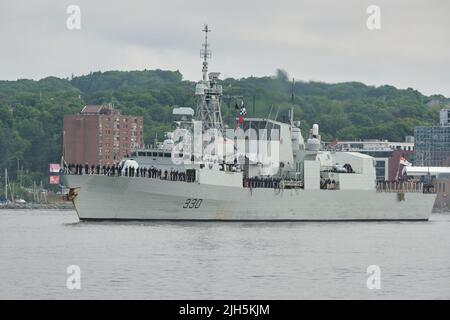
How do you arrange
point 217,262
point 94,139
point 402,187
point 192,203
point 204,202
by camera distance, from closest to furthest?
point 217,262, point 192,203, point 204,202, point 402,187, point 94,139

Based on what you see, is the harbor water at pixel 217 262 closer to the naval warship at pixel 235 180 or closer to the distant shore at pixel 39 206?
the naval warship at pixel 235 180

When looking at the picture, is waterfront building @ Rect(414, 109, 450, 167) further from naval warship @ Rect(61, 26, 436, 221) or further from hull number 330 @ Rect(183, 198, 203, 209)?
hull number 330 @ Rect(183, 198, 203, 209)

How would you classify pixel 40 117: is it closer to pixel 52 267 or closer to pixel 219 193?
pixel 219 193

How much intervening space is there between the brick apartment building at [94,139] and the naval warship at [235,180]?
66457 millimetres

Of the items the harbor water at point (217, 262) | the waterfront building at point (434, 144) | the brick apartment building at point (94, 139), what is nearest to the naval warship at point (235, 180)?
the harbor water at point (217, 262)

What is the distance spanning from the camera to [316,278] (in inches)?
1921

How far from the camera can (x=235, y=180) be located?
266 ft

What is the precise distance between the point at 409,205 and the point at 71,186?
3048 centimetres

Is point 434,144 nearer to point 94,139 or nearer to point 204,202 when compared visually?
point 94,139

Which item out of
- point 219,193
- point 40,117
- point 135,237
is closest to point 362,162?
point 219,193

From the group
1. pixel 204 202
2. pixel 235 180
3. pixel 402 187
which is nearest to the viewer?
pixel 204 202

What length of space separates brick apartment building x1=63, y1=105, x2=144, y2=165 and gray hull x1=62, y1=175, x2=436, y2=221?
69.3 m

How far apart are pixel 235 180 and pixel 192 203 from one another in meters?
4.39

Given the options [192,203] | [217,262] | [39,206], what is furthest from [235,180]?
[39,206]
